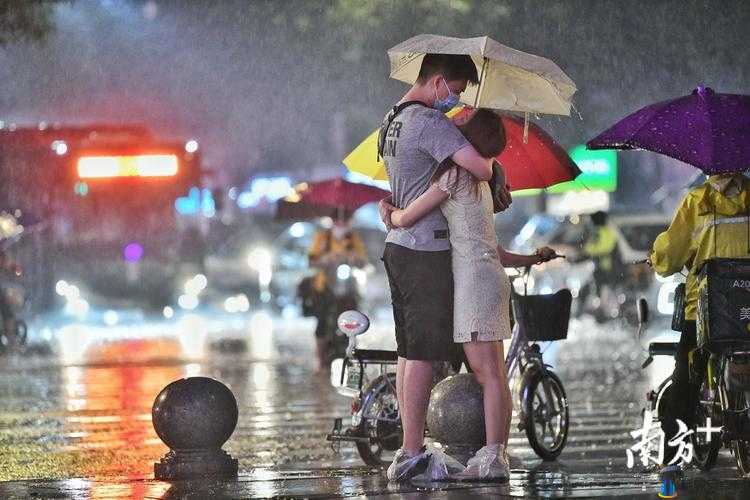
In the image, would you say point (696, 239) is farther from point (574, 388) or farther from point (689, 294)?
point (574, 388)

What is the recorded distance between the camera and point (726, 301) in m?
8.32

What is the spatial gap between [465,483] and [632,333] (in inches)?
834

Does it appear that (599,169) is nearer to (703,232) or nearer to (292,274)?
(292,274)

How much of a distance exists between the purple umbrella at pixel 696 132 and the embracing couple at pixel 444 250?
1.17 meters

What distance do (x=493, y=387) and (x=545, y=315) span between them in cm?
250

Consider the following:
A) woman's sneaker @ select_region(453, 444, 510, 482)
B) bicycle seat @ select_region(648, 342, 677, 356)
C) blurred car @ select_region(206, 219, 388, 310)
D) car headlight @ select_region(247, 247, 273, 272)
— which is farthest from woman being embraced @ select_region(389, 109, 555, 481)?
car headlight @ select_region(247, 247, 273, 272)

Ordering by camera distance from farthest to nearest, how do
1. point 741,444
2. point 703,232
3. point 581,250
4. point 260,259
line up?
point 260,259 < point 581,250 < point 703,232 < point 741,444

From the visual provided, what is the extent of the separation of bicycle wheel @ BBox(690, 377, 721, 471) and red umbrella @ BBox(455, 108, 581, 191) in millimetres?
1725

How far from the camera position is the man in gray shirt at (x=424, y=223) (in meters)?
7.85

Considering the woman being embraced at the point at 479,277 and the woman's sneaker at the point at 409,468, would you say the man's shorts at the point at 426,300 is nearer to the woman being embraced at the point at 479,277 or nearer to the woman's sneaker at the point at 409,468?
the woman being embraced at the point at 479,277

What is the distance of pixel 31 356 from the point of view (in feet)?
77.4

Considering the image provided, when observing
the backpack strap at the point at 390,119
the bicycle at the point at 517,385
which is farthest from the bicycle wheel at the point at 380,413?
the backpack strap at the point at 390,119

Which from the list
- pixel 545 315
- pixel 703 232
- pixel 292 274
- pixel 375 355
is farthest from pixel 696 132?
pixel 292 274

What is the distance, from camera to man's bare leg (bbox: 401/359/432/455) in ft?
26.3
